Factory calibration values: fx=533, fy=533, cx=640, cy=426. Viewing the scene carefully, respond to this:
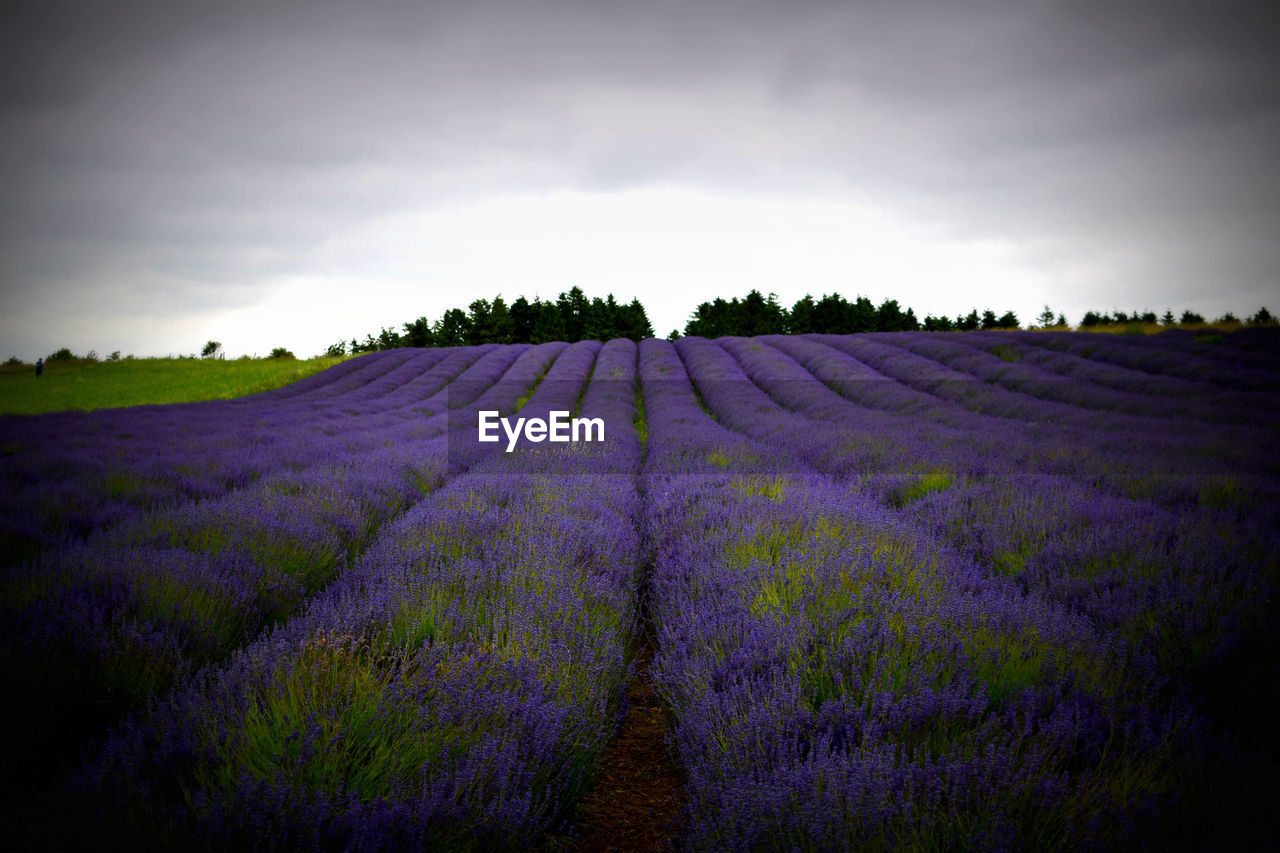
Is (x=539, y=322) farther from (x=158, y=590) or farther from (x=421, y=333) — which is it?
(x=158, y=590)

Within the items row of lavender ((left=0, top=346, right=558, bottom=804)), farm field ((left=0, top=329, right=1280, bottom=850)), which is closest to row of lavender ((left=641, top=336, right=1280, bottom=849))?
farm field ((left=0, top=329, right=1280, bottom=850))

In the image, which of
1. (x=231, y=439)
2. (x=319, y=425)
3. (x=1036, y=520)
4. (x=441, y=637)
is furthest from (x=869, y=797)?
(x=319, y=425)

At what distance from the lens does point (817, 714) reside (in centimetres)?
181

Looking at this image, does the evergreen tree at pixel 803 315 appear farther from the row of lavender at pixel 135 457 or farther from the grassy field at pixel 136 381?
the row of lavender at pixel 135 457

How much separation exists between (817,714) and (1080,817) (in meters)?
0.69

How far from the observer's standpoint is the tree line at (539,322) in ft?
160

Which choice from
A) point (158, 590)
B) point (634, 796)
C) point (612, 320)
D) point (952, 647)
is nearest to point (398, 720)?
point (634, 796)

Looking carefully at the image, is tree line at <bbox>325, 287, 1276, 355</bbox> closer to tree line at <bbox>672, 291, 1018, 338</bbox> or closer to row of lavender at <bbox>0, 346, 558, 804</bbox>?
tree line at <bbox>672, 291, 1018, 338</bbox>

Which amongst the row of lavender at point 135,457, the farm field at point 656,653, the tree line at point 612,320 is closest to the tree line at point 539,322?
the tree line at point 612,320

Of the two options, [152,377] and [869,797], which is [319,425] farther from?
[152,377]

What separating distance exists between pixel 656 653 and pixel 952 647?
135 cm

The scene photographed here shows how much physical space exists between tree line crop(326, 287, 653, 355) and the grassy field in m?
21.5

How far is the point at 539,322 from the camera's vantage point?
49.0 metres

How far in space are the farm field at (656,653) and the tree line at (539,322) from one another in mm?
44118
